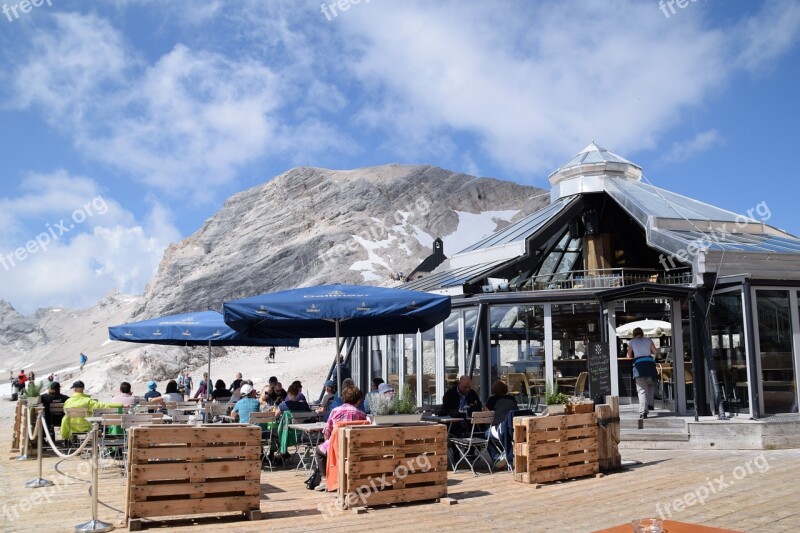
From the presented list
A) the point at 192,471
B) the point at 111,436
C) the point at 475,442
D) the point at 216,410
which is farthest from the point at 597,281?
the point at 192,471

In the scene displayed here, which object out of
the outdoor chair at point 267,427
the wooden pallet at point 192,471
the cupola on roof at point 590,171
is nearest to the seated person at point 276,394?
the outdoor chair at point 267,427

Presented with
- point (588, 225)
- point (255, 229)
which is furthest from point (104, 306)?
point (588, 225)

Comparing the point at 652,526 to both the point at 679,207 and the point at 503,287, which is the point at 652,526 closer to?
the point at 503,287

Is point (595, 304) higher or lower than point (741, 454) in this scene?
higher

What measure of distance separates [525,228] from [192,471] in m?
11.5

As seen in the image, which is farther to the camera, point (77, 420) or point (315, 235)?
point (315, 235)

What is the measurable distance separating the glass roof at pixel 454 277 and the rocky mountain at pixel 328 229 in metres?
41.8

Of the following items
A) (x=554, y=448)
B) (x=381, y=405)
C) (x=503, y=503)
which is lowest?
(x=503, y=503)

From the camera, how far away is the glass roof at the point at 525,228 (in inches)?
609

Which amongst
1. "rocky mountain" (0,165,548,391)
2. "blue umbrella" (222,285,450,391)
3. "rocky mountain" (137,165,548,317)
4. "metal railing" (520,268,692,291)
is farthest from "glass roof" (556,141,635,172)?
"rocky mountain" (137,165,548,317)

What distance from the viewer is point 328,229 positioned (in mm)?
69438

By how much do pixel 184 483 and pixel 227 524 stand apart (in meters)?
0.50

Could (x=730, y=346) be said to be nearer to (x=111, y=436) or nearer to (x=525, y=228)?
(x=525, y=228)

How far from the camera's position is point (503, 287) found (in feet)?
44.3
